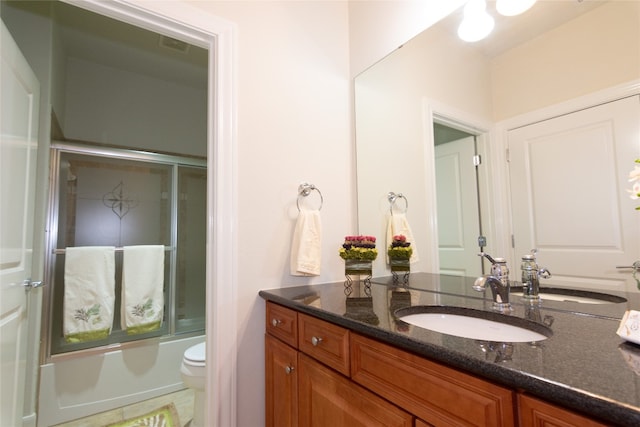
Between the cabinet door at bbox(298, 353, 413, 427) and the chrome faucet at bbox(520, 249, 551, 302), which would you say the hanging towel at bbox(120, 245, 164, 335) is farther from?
the chrome faucet at bbox(520, 249, 551, 302)

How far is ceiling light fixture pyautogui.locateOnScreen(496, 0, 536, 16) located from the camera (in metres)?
1.09

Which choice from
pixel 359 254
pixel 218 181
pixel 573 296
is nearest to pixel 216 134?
pixel 218 181

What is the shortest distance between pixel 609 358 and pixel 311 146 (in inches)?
52.2

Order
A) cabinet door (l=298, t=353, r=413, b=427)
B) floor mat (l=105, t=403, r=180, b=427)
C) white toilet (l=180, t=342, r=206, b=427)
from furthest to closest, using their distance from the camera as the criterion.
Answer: floor mat (l=105, t=403, r=180, b=427)
white toilet (l=180, t=342, r=206, b=427)
cabinet door (l=298, t=353, r=413, b=427)

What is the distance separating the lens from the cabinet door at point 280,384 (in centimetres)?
110

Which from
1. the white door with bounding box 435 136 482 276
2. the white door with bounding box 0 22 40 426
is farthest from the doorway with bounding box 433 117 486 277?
the white door with bounding box 0 22 40 426

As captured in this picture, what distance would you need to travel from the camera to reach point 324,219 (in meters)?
1.59

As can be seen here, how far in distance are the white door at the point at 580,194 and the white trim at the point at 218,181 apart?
1091 millimetres

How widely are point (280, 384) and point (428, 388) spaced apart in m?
0.73

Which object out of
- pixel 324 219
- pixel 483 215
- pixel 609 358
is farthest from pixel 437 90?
pixel 609 358

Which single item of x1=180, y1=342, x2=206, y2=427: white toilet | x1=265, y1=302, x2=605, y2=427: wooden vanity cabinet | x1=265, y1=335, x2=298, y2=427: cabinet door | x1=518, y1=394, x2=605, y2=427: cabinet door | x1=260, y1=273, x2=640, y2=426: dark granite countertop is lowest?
x1=180, y1=342, x2=206, y2=427: white toilet

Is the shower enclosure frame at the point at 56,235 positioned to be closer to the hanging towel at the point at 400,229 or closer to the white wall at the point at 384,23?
the white wall at the point at 384,23

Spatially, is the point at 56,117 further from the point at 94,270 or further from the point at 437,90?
the point at 437,90

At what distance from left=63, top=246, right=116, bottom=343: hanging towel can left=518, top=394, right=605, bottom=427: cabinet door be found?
2.51 metres
